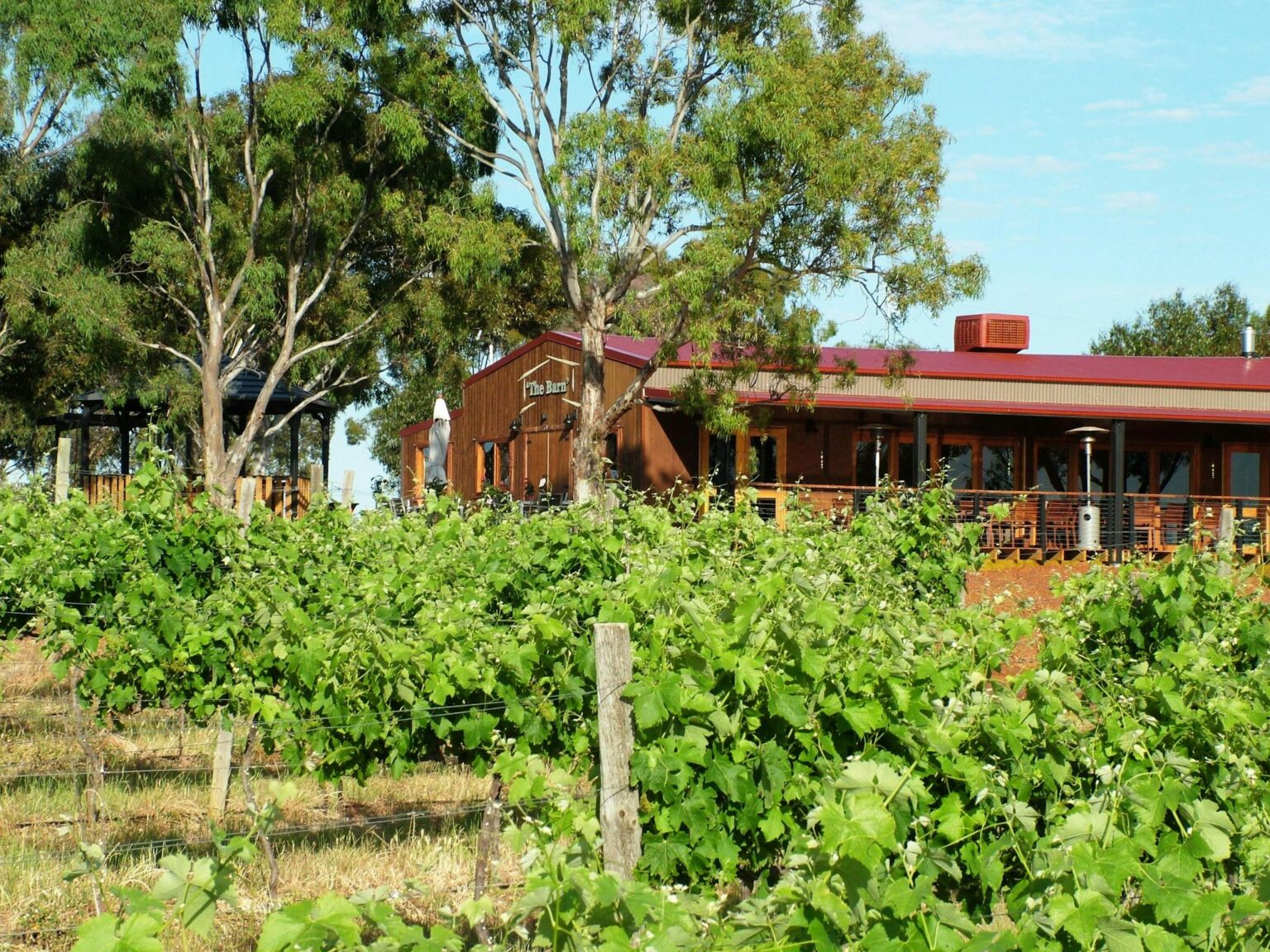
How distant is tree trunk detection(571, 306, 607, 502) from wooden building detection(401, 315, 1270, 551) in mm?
480

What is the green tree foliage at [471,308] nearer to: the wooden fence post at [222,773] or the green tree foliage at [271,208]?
the green tree foliage at [271,208]

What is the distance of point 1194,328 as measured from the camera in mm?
55094

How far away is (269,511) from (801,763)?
6.22 meters

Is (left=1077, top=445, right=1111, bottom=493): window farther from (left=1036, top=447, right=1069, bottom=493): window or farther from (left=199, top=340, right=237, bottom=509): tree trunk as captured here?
(left=199, top=340, right=237, bottom=509): tree trunk

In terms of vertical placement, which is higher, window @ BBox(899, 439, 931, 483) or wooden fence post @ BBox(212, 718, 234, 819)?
window @ BBox(899, 439, 931, 483)

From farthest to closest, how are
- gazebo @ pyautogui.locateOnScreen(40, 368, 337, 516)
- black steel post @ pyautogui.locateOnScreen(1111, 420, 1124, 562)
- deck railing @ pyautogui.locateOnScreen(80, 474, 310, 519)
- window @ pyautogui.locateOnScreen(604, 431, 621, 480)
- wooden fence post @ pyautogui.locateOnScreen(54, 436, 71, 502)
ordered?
1. gazebo @ pyautogui.locateOnScreen(40, 368, 337, 516)
2. window @ pyautogui.locateOnScreen(604, 431, 621, 480)
3. deck railing @ pyautogui.locateOnScreen(80, 474, 310, 519)
4. black steel post @ pyautogui.locateOnScreen(1111, 420, 1124, 562)
5. wooden fence post @ pyautogui.locateOnScreen(54, 436, 71, 502)

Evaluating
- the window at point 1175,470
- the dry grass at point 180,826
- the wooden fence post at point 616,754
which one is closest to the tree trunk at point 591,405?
the window at point 1175,470

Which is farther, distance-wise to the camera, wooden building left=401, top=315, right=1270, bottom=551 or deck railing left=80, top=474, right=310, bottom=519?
deck railing left=80, top=474, right=310, bottom=519

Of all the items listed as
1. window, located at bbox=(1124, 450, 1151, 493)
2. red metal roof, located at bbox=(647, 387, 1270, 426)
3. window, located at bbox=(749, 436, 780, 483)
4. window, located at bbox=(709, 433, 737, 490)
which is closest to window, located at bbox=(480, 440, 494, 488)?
window, located at bbox=(709, 433, 737, 490)

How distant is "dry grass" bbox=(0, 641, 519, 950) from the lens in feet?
18.9

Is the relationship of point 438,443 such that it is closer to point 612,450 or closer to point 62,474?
point 612,450

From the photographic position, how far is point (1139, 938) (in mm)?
2955

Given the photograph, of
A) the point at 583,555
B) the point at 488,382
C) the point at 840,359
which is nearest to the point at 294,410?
the point at 488,382

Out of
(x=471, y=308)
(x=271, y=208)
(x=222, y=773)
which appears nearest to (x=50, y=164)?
(x=271, y=208)
